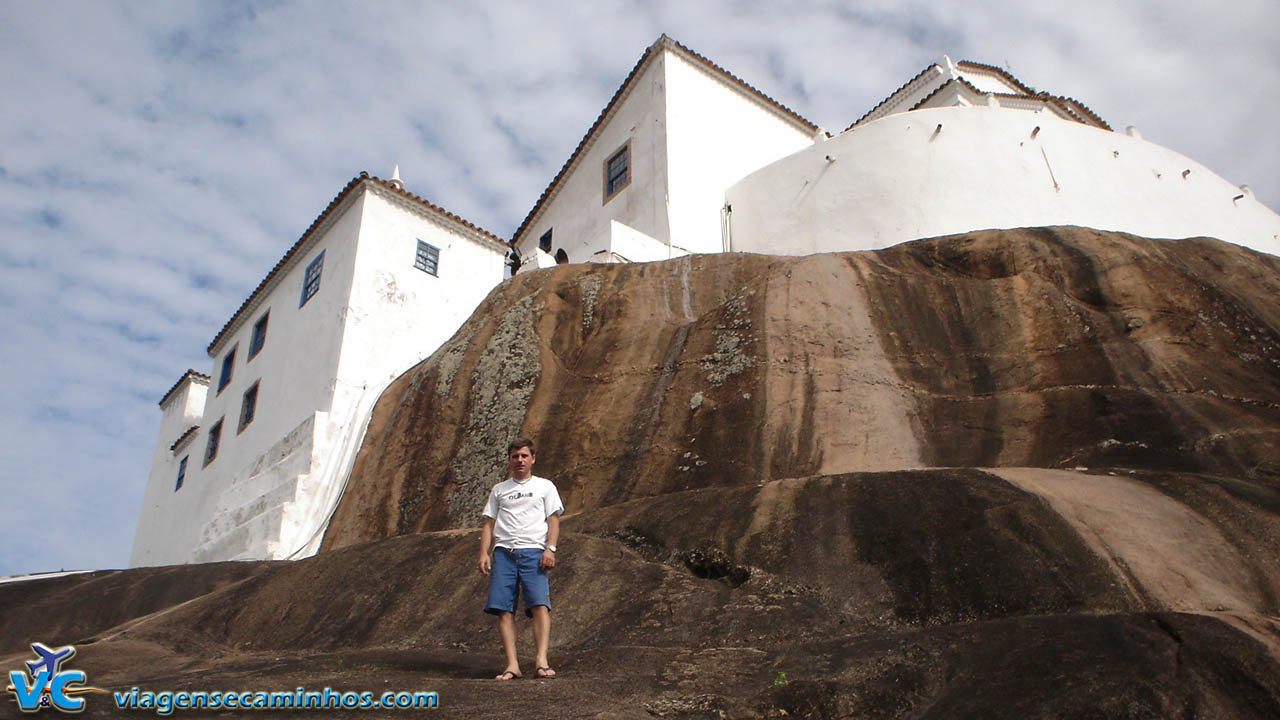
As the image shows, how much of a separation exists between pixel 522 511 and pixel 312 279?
1754 centimetres

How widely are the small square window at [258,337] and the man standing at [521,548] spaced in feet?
62.1

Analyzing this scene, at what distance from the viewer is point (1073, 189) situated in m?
17.7

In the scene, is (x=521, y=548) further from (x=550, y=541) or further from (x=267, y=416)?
(x=267, y=416)

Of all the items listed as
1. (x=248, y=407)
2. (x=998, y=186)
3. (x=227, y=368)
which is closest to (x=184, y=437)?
(x=227, y=368)

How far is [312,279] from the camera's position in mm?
21703

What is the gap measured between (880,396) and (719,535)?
12.9 ft

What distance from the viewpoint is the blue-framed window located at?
23172 mm

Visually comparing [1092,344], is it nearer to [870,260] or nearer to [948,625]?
[870,260]

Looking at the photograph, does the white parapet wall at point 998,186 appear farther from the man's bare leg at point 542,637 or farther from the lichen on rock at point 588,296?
the man's bare leg at point 542,637

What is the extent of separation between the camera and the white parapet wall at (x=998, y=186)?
1755cm

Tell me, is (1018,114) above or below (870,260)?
above

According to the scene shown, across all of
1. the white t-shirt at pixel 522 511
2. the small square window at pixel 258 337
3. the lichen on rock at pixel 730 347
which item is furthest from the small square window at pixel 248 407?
the white t-shirt at pixel 522 511

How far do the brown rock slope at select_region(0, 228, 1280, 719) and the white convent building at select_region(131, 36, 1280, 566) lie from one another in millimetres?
4464

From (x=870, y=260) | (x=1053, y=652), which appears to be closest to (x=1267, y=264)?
(x=870, y=260)
